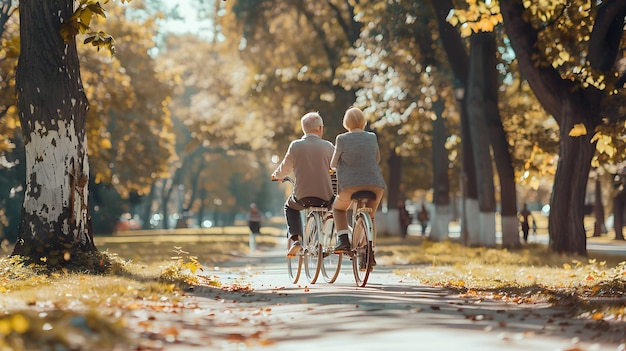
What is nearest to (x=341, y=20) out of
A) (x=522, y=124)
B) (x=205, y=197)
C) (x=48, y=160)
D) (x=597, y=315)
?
(x=522, y=124)

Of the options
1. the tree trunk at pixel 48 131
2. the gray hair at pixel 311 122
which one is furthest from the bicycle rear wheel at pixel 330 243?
the tree trunk at pixel 48 131

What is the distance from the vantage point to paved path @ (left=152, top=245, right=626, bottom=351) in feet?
23.6

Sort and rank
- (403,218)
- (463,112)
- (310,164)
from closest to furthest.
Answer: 1. (310,164)
2. (463,112)
3. (403,218)

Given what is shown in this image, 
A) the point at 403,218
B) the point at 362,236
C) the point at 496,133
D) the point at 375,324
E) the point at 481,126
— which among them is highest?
the point at 481,126

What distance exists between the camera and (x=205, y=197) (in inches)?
3812

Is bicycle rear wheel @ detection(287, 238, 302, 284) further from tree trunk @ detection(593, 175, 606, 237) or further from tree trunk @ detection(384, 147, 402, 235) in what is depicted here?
tree trunk @ detection(593, 175, 606, 237)

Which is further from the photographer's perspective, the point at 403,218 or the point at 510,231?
the point at 403,218

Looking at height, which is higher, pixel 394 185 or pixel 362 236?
pixel 394 185

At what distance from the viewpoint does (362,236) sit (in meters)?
12.8

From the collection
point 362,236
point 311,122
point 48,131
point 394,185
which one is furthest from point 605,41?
point 394,185

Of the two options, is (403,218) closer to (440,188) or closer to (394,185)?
(394,185)

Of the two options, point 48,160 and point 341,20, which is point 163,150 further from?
point 48,160

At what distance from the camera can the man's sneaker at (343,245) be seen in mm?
12859

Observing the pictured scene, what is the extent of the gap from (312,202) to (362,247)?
1.11m
